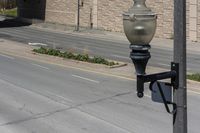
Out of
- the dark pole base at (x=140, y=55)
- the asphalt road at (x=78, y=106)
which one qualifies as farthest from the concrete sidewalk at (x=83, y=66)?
the dark pole base at (x=140, y=55)

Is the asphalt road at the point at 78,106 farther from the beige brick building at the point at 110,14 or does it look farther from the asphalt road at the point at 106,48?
the beige brick building at the point at 110,14

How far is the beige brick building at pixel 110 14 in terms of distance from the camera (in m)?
44.4

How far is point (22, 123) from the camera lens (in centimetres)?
1411

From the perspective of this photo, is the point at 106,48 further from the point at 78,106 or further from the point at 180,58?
the point at 180,58

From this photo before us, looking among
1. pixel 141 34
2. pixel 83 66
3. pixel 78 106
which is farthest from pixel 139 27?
pixel 83 66

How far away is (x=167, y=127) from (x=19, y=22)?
60.7 m

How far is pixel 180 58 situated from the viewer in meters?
5.99

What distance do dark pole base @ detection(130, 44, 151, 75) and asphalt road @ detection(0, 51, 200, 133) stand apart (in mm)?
7168

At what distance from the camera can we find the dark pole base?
6.00 m

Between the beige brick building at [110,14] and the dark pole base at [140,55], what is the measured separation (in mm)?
38530

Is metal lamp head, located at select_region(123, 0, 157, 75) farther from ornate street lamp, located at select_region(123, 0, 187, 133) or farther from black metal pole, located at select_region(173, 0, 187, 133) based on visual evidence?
black metal pole, located at select_region(173, 0, 187, 133)

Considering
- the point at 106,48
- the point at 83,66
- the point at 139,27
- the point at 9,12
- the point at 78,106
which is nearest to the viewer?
the point at 139,27

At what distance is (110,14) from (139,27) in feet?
164

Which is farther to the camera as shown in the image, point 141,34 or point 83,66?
point 83,66
